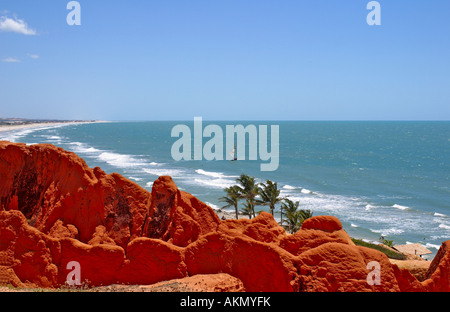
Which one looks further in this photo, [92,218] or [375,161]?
[375,161]

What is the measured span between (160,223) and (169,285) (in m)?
4.46

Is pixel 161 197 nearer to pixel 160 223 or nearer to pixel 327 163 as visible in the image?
pixel 160 223

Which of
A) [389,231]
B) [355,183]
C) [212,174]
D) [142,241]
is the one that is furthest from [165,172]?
[142,241]

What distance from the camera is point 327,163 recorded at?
102m

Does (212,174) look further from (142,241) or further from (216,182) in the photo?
(142,241)

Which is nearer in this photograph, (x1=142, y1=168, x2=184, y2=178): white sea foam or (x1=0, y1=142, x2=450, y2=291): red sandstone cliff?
(x1=0, y1=142, x2=450, y2=291): red sandstone cliff

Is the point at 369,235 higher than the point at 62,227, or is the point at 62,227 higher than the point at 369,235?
the point at 62,227

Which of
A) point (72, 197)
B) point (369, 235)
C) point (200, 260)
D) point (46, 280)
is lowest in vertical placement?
point (369, 235)

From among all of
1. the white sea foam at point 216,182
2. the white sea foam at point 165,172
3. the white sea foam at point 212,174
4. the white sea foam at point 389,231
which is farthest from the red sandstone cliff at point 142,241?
the white sea foam at point 212,174

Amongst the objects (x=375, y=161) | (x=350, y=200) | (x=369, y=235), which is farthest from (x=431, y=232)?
(x=375, y=161)

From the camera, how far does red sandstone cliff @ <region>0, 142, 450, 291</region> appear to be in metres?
12.4

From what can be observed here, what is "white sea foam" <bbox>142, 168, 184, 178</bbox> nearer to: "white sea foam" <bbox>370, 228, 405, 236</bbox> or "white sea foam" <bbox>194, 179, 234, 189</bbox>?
"white sea foam" <bbox>194, 179, 234, 189</bbox>

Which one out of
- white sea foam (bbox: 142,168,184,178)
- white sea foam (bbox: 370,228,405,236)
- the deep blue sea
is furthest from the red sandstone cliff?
white sea foam (bbox: 142,168,184,178)

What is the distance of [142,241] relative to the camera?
14492mm
